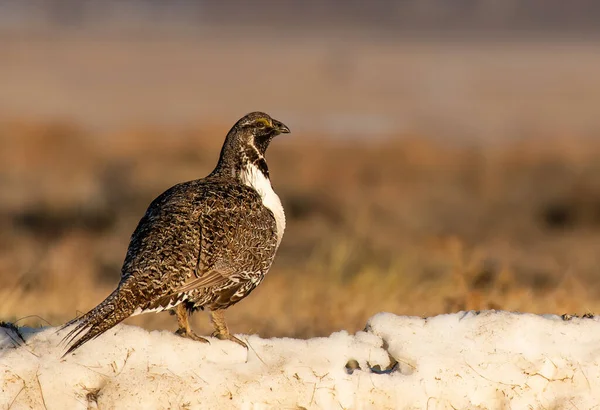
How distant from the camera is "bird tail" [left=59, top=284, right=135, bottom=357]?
5582mm

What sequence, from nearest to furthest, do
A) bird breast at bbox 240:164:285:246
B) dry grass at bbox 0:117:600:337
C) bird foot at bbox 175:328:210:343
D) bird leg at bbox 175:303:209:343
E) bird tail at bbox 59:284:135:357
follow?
bird tail at bbox 59:284:135:357 → bird foot at bbox 175:328:210:343 → bird leg at bbox 175:303:209:343 → bird breast at bbox 240:164:285:246 → dry grass at bbox 0:117:600:337

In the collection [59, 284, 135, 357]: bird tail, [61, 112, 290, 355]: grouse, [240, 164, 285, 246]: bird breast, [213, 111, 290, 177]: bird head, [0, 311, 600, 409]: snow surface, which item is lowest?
[0, 311, 600, 409]: snow surface

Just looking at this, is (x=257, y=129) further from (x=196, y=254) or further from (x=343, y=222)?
(x=343, y=222)

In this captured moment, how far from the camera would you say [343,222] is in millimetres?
19484

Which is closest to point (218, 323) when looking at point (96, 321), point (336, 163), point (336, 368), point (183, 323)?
point (183, 323)

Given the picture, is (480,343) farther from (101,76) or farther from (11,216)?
(101,76)

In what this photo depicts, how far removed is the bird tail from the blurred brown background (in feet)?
6.49

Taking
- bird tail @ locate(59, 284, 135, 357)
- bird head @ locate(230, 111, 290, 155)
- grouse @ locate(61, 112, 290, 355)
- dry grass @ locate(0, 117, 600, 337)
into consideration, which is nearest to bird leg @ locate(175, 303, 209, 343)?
grouse @ locate(61, 112, 290, 355)


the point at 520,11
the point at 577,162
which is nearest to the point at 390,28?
the point at 520,11

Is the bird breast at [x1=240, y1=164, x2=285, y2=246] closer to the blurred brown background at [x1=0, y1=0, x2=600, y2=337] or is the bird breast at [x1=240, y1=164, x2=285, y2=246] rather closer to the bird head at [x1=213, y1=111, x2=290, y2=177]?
the bird head at [x1=213, y1=111, x2=290, y2=177]

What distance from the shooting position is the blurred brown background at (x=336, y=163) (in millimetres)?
10250

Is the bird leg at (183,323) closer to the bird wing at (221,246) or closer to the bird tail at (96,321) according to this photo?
the bird wing at (221,246)

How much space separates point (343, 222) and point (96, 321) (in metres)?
13.9

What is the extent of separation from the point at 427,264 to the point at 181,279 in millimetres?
8452
